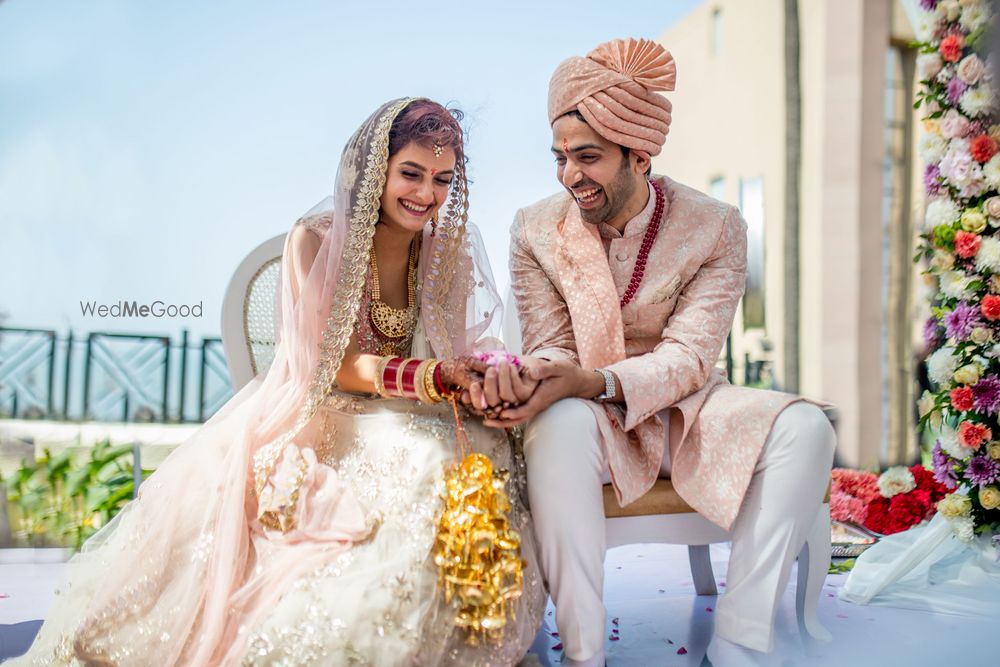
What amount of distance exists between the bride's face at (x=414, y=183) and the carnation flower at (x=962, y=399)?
214 cm

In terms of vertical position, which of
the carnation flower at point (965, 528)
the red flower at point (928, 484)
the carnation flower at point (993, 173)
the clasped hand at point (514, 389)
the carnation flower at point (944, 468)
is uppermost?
the carnation flower at point (993, 173)

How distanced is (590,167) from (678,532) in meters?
1.05

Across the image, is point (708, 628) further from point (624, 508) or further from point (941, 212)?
point (941, 212)

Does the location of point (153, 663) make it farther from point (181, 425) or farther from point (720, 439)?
point (181, 425)

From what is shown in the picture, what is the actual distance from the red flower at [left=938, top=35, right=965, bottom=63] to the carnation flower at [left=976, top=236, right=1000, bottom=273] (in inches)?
28.0

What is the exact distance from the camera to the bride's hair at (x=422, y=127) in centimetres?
225

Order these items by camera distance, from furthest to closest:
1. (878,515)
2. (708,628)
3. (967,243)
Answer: (878,515), (967,243), (708,628)

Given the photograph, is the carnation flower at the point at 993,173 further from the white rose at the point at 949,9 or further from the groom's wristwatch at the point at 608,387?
the groom's wristwatch at the point at 608,387

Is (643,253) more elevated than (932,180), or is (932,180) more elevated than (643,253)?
(932,180)

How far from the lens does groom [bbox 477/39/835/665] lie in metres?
1.96

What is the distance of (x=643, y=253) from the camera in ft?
A: 8.01

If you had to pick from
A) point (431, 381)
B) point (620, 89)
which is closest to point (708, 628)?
point (431, 381)

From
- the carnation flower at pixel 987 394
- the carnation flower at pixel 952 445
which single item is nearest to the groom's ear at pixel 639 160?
the carnation flower at pixel 987 394

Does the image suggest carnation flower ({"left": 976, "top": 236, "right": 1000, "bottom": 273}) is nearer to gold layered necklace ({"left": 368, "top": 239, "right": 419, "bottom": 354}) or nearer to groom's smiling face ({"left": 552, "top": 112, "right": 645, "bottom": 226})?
groom's smiling face ({"left": 552, "top": 112, "right": 645, "bottom": 226})
